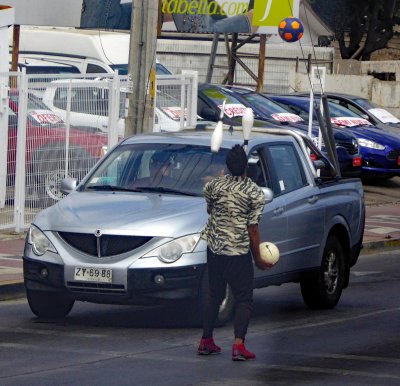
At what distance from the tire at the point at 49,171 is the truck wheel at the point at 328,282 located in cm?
567

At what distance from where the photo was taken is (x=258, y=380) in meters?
8.97

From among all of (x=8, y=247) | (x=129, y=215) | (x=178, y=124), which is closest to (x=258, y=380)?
(x=129, y=215)

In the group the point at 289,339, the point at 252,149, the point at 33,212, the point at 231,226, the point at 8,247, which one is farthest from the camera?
the point at 33,212

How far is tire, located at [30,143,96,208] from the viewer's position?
1766 centimetres

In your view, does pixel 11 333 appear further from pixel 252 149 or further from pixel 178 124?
pixel 178 124

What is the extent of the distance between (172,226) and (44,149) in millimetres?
7106

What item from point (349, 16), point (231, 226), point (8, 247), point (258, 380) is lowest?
point (8, 247)

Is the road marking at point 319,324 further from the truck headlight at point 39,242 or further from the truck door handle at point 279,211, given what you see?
the truck headlight at point 39,242

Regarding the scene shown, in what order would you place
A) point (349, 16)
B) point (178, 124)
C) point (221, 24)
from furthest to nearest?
1. point (221, 24)
2. point (178, 124)
3. point (349, 16)

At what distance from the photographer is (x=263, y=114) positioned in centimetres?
2569

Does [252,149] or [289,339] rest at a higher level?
[252,149]

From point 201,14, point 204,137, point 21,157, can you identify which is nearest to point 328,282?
point 204,137

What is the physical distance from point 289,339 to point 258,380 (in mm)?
1937

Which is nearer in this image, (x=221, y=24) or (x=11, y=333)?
(x=11, y=333)
